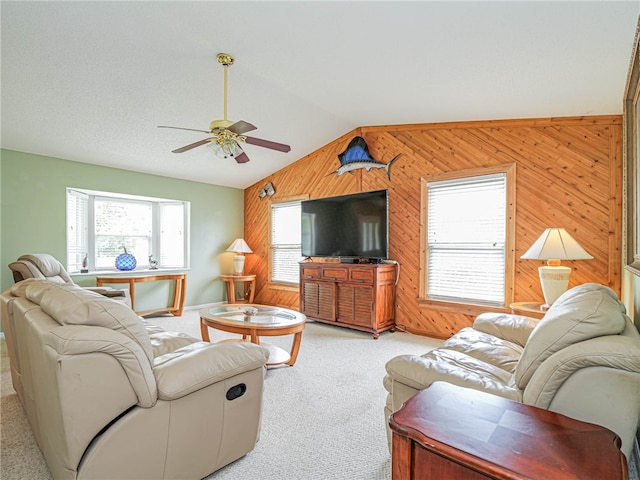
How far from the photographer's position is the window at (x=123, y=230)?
194 inches

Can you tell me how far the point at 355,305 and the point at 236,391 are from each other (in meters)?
2.88

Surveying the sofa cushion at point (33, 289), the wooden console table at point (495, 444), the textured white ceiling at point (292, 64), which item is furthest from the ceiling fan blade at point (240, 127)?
the wooden console table at point (495, 444)

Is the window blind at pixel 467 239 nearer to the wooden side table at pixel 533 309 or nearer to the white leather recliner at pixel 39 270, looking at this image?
the wooden side table at pixel 533 309

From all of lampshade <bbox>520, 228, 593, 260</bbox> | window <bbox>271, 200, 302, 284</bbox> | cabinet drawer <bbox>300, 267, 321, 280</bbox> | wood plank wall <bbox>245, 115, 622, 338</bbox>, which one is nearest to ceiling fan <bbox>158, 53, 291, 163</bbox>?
wood plank wall <bbox>245, 115, 622, 338</bbox>

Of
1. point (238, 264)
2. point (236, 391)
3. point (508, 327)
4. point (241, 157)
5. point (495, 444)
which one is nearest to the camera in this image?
point (495, 444)

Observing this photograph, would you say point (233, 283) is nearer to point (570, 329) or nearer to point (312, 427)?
point (312, 427)

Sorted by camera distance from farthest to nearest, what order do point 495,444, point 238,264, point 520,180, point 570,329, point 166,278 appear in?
point 238,264, point 166,278, point 520,180, point 570,329, point 495,444

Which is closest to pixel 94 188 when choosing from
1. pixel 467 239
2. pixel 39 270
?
pixel 39 270

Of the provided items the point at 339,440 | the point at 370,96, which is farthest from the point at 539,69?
the point at 339,440

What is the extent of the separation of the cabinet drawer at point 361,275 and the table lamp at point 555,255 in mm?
1795

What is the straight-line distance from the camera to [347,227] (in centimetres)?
470

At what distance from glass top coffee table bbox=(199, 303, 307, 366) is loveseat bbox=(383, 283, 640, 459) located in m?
1.37

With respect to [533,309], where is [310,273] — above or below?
above

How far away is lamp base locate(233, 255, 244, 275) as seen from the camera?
20.4 feet
